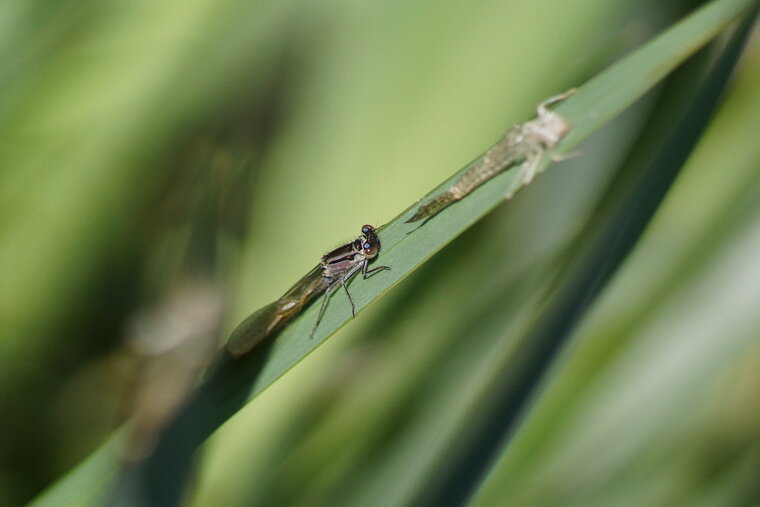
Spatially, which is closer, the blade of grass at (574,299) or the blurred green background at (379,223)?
the blade of grass at (574,299)

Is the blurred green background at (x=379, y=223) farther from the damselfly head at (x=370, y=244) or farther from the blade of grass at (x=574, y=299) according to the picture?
the blade of grass at (x=574, y=299)

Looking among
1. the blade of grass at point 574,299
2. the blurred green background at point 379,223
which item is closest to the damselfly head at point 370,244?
the blurred green background at point 379,223

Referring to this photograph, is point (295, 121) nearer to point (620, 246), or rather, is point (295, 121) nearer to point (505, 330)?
point (505, 330)

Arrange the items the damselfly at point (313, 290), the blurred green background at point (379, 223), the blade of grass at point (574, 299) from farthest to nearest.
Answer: the blurred green background at point (379, 223)
the damselfly at point (313, 290)
the blade of grass at point (574, 299)

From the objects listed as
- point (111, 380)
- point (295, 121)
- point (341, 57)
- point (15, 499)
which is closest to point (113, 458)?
point (111, 380)

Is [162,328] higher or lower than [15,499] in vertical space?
lower

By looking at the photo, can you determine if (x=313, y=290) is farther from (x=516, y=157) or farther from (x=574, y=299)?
(x=574, y=299)

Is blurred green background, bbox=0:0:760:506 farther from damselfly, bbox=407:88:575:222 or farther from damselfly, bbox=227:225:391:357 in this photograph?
damselfly, bbox=407:88:575:222
